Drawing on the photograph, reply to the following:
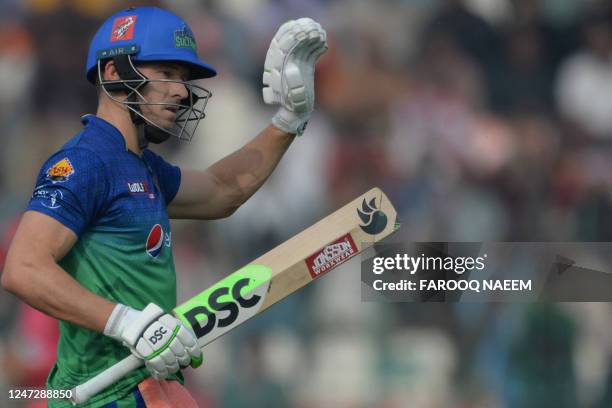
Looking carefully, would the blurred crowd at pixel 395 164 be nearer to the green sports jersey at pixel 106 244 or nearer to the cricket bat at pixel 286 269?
the cricket bat at pixel 286 269

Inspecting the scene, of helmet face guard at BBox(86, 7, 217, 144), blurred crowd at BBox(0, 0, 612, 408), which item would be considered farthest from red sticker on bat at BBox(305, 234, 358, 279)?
blurred crowd at BBox(0, 0, 612, 408)

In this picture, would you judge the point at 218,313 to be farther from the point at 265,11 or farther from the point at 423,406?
the point at 265,11

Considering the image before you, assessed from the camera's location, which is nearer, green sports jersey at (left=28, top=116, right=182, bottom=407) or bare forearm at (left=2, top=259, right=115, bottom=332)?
bare forearm at (left=2, top=259, right=115, bottom=332)

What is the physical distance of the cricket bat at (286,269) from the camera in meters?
2.80

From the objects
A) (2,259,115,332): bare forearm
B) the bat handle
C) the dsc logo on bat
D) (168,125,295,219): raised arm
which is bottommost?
the bat handle

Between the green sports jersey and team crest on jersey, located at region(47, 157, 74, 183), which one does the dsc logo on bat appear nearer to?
the green sports jersey

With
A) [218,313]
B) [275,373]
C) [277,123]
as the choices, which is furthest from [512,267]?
[218,313]

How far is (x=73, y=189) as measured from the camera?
8.09 feet

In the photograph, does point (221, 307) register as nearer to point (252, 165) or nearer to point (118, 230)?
point (118, 230)

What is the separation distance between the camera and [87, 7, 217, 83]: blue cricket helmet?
2703mm

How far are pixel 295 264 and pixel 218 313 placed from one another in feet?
0.79

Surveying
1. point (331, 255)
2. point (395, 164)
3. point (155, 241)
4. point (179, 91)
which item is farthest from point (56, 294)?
point (395, 164)

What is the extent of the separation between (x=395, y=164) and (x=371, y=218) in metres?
2.54

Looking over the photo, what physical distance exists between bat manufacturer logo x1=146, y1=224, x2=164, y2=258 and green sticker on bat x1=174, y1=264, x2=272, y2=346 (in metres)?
0.18
